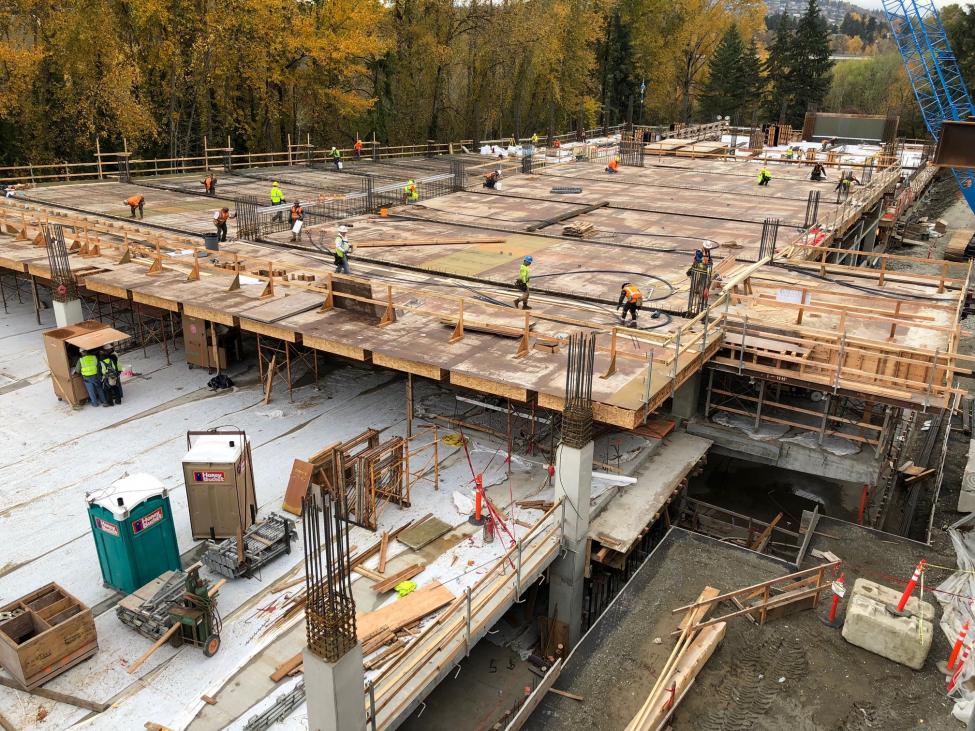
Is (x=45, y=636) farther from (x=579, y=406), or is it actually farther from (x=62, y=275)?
(x=62, y=275)

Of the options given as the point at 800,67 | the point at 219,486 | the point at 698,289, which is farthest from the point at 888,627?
the point at 800,67

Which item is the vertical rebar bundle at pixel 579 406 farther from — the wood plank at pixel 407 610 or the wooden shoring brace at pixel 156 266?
the wooden shoring brace at pixel 156 266

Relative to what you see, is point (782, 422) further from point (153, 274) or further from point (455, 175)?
point (455, 175)

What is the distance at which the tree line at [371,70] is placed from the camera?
133ft

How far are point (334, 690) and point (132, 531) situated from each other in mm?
4749

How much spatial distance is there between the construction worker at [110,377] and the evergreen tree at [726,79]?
276ft

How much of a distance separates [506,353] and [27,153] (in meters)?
37.7

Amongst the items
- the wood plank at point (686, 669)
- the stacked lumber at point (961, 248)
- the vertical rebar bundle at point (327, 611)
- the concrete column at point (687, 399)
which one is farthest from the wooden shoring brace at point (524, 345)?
the stacked lumber at point (961, 248)

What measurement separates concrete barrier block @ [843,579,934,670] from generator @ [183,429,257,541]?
31.2 ft

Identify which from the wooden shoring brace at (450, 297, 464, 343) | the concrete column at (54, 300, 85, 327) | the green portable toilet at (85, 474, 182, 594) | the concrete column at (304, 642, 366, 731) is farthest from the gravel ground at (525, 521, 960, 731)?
the concrete column at (54, 300, 85, 327)

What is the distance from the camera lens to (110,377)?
57.3 ft

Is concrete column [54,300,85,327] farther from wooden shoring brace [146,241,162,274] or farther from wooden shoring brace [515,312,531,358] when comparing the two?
wooden shoring brace [515,312,531,358]

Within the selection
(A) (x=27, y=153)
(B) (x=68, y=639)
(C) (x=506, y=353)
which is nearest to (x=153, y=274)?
(C) (x=506, y=353)

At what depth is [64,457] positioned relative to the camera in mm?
15453
